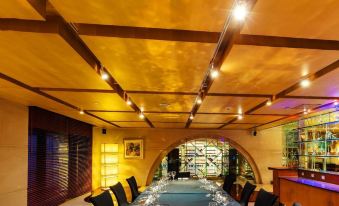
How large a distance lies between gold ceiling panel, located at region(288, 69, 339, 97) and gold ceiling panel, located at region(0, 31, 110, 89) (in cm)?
275

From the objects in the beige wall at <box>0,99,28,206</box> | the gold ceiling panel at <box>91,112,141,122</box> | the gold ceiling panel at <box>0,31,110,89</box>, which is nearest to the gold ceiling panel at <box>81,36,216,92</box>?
the gold ceiling panel at <box>0,31,110,89</box>

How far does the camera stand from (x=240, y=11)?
81.4 inches

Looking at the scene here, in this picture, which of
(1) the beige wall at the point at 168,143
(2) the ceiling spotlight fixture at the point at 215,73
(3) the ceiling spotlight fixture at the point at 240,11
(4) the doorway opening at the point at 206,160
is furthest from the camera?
(4) the doorway opening at the point at 206,160

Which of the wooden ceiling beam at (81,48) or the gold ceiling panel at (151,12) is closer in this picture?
the gold ceiling panel at (151,12)

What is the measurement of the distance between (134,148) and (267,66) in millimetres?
9841

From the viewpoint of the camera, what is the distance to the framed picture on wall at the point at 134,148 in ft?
41.7

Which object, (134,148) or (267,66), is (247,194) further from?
(134,148)

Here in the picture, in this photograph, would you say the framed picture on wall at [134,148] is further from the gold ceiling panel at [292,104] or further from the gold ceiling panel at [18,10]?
the gold ceiling panel at [18,10]

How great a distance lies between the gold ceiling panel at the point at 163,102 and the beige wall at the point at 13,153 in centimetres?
231

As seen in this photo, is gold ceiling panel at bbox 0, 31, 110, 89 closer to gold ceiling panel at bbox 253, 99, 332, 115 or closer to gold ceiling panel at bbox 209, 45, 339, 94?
gold ceiling panel at bbox 209, 45, 339, 94

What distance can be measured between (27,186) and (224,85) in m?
4.44

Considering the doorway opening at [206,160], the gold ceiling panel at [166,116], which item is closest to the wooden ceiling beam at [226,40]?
the gold ceiling panel at [166,116]

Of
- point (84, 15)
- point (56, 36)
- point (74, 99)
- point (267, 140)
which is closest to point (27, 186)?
point (74, 99)

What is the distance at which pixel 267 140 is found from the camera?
1291 cm
